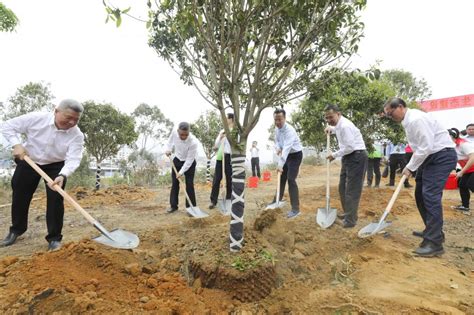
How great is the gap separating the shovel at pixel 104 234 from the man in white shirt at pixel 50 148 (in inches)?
8.4

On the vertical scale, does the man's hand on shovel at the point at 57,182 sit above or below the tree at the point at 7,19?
below

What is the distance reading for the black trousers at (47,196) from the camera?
3199 millimetres

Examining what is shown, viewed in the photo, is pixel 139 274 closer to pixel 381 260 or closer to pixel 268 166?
pixel 381 260

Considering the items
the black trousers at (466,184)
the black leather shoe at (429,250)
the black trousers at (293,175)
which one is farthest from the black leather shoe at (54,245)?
the black trousers at (466,184)

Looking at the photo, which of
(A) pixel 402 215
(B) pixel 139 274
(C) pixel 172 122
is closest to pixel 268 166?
(C) pixel 172 122

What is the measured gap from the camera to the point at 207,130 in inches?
551

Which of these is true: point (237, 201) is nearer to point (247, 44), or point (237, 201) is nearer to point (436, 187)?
point (247, 44)

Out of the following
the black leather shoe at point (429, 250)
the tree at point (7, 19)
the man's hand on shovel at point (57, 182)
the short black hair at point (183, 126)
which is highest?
the tree at point (7, 19)

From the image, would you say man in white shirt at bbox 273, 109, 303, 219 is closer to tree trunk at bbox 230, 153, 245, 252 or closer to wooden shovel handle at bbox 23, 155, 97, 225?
tree trunk at bbox 230, 153, 245, 252

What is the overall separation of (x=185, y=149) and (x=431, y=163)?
3650 mm

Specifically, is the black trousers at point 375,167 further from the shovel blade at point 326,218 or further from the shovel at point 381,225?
the shovel at point 381,225

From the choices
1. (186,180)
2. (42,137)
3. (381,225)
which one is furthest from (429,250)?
(42,137)

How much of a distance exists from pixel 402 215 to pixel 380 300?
373 centimetres

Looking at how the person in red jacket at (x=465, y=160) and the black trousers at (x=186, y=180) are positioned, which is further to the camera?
the black trousers at (x=186, y=180)
